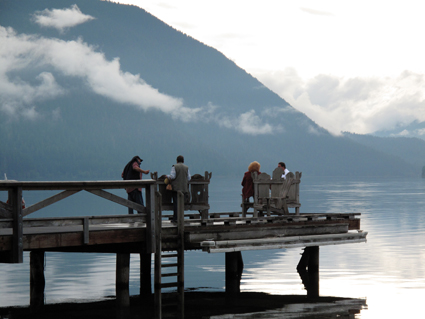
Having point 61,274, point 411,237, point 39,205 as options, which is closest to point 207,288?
point 61,274

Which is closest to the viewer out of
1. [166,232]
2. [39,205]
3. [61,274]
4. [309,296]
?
[39,205]

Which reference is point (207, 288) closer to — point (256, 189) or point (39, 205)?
point (256, 189)

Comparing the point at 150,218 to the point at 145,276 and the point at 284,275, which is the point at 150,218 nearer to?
the point at 145,276

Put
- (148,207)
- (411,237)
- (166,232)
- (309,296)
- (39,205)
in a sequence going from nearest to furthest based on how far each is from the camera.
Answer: (39,205) → (148,207) → (166,232) → (309,296) → (411,237)

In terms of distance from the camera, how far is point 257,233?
15727mm

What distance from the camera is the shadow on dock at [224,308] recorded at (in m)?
15.1

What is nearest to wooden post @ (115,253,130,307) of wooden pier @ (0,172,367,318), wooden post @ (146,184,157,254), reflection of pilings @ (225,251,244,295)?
wooden pier @ (0,172,367,318)

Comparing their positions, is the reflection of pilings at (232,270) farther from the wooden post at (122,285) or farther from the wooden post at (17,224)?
the wooden post at (17,224)

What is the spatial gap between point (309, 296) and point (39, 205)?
27.6 ft

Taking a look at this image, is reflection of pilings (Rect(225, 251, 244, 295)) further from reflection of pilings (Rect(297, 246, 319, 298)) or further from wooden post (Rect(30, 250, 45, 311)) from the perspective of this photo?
wooden post (Rect(30, 250, 45, 311))

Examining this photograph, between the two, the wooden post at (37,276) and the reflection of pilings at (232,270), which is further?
the reflection of pilings at (232,270)

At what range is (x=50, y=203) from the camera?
12148 mm

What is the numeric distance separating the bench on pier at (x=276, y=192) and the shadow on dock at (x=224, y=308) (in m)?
2.52

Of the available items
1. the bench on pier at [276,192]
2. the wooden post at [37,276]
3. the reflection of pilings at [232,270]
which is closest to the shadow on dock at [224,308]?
the wooden post at [37,276]
